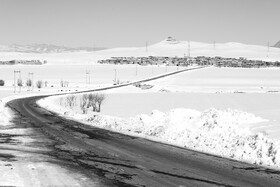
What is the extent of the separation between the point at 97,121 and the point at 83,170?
14021mm

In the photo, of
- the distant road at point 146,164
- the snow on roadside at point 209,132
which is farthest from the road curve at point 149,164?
the snow on roadside at point 209,132

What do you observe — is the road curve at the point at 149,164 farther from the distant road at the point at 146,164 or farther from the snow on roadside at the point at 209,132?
the snow on roadside at the point at 209,132

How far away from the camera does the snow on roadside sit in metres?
13.4

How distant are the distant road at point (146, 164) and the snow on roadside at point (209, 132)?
793 millimetres

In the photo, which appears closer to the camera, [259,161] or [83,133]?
[259,161]

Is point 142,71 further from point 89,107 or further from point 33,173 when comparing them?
point 33,173

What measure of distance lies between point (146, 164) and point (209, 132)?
5.53 meters

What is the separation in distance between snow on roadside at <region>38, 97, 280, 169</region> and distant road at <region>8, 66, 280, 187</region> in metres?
0.79

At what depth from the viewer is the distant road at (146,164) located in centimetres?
1025

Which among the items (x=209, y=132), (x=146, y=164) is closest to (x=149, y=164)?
(x=146, y=164)

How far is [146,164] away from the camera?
12352 millimetres

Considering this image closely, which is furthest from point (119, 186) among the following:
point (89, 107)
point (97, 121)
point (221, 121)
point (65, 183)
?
point (89, 107)

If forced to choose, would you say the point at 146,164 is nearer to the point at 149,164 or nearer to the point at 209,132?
the point at 149,164

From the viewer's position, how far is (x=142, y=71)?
14962 centimetres
